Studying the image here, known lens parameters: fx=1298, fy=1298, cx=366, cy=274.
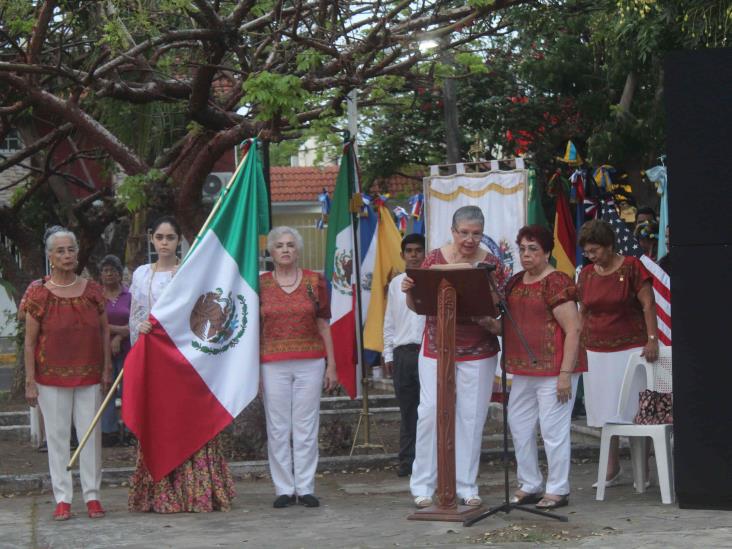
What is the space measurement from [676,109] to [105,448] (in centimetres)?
689

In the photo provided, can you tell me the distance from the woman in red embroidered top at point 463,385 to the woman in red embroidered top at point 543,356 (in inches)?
7.7

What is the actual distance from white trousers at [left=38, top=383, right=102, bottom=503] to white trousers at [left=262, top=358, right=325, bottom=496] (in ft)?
3.95

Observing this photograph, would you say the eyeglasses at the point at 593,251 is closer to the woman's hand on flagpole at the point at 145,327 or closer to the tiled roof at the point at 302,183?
the woman's hand on flagpole at the point at 145,327

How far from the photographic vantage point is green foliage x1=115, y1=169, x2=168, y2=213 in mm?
11602

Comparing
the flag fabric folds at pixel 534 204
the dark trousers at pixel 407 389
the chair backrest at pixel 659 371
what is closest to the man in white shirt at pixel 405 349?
the dark trousers at pixel 407 389

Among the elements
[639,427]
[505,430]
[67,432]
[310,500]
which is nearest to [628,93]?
[639,427]

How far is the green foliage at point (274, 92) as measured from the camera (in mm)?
9930

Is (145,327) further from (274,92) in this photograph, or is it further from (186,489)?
(274,92)

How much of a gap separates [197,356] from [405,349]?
2.08 metres

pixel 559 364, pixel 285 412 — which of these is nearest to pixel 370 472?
pixel 285 412

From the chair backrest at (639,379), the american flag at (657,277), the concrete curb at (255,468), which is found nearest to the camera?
the chair backrest at (639,379)

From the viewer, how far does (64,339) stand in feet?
29.0

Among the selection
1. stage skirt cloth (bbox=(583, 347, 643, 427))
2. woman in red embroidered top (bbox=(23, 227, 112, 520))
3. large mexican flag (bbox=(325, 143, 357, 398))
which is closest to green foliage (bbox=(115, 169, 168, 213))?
large mexican flag (bbox=(325, 143, 357, 398))

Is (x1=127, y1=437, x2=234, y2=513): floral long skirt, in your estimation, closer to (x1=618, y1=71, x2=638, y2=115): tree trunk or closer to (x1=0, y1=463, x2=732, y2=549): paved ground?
(x1=0, y1=463, x2=732, y2=549): paved ground
